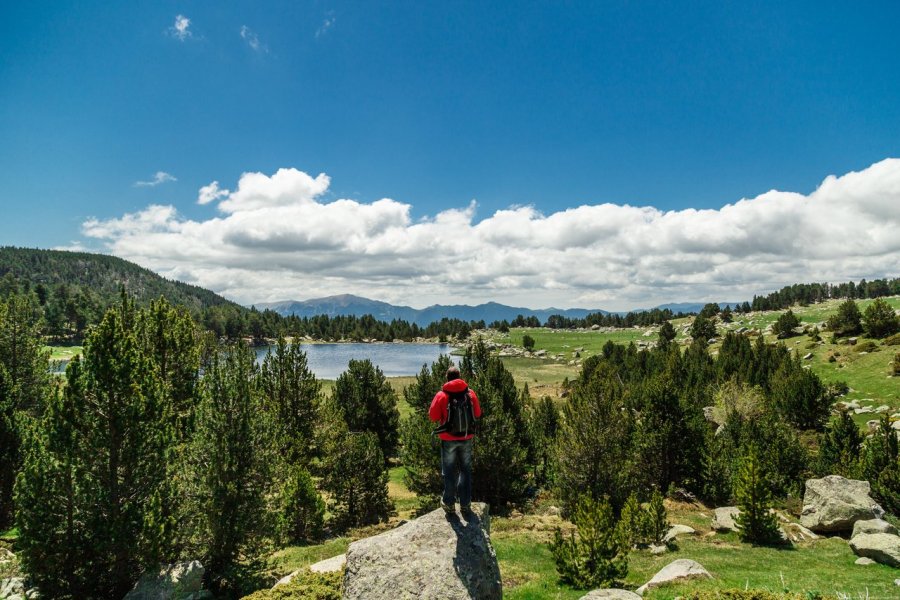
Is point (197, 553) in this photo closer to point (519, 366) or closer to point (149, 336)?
point (149, 336)

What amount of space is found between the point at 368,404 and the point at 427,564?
41.3 meters

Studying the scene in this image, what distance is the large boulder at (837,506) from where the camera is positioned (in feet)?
77.7

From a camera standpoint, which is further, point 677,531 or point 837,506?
point 677,531

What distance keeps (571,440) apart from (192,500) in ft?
69.5

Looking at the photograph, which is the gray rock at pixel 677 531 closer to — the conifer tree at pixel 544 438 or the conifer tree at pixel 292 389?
the conifer tree at pixel 544 438

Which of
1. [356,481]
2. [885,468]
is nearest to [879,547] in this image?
[885,468]

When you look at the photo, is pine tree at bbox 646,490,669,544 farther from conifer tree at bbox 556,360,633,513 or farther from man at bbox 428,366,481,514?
man at bbox 428,366,481,514

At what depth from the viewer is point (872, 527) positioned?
21.3 m

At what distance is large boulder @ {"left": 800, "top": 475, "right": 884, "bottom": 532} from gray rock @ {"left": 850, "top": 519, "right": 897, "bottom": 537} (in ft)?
6.79

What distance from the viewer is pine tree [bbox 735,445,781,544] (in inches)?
854

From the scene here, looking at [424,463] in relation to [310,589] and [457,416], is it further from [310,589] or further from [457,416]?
[457,416]

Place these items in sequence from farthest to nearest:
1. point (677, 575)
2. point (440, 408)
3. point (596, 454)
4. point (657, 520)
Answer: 1. point (596, 454)
2. point (657, 520)
3. point (677, 575)
4. point (440, 408)

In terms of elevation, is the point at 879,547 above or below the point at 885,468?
below

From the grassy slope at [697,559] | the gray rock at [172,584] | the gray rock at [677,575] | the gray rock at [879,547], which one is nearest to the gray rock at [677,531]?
the grassy slope at [697,559]
